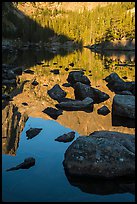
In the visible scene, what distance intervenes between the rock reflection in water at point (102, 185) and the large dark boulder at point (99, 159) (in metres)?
0.18

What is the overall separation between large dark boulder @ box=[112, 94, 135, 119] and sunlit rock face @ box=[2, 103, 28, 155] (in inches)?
220

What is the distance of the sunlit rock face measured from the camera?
1231 centimetres

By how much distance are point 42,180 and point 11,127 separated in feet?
19.2

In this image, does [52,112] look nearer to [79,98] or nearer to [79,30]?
[79,98]

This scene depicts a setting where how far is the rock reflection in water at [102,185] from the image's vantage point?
9.24 meters

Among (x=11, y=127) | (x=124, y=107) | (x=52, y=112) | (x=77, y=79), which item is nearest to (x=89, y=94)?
(x=124, y=107)

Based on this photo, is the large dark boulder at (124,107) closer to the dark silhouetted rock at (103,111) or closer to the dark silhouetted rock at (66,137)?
the dark silhouetted rock at (103,111)

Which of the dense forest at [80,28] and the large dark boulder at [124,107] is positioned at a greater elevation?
the dense forest at [80,28]

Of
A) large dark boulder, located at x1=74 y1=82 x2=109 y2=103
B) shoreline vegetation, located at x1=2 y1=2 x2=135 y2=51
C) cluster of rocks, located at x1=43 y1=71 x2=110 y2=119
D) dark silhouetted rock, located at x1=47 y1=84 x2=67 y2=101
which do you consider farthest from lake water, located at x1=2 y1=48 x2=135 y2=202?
shoreline vegetation, located at x1=2 y1=2 x2=135 y2=51

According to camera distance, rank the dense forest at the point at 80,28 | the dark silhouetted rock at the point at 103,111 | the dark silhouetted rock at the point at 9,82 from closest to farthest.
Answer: the dark silhouetted rock at the point at 103,111, the dark silhouetted rock at the point at 9,82, the dense forest at the point at 80,28

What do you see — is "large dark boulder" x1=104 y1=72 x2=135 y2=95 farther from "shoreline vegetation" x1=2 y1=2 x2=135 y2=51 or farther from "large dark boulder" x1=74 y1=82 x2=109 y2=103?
"shoreline vegetation" x1=2 y1=2 x2=135 y2=51

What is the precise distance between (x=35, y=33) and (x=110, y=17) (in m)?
42.4

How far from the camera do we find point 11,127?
14953 millimetres

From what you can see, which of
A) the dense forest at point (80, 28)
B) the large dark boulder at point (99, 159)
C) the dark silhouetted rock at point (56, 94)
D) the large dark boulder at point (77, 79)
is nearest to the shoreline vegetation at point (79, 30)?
the dense forest at point (80, 28)
